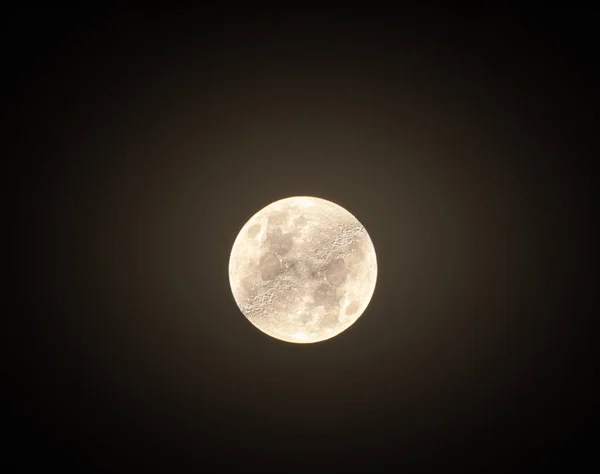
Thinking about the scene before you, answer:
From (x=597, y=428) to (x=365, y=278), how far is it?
11.6 feet

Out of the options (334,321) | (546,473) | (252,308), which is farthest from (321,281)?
(546,473)

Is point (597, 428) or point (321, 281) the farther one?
point (597, 428)

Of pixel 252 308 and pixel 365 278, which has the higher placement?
pixel 365 278

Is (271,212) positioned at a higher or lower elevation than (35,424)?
higher

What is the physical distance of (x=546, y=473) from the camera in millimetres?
5988

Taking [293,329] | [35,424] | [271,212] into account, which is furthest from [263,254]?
[35,424]

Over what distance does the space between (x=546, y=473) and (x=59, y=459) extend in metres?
5.73

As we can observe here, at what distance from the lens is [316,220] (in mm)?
5125

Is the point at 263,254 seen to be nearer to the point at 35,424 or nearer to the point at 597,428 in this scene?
the point at 35,424

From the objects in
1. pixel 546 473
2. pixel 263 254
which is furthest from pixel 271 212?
pixel 546 473

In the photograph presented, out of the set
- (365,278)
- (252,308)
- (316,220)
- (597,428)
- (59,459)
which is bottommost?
(59,459)

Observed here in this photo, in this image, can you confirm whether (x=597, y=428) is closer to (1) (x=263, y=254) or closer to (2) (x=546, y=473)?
(2) (x=546, y=473)

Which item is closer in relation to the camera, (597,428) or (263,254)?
(263,254)

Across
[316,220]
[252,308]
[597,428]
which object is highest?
[316,220]
